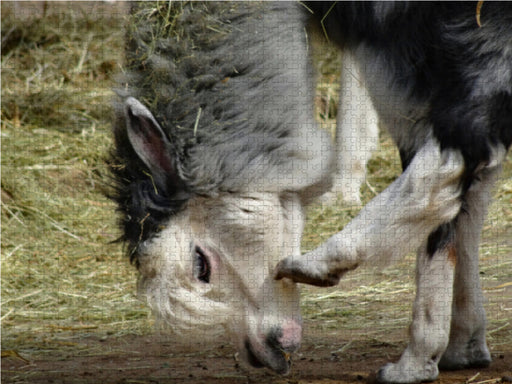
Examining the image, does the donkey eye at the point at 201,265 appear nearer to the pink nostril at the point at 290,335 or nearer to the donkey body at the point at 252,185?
the donkey body at the point at 252,185

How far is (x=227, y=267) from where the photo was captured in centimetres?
353

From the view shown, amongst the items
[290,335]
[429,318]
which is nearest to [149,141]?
[290,335]

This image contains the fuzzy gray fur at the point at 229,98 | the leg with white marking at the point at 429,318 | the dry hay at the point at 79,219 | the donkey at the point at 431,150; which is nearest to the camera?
the donkey at the point at 431,150

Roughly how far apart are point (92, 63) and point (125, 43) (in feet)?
16.6

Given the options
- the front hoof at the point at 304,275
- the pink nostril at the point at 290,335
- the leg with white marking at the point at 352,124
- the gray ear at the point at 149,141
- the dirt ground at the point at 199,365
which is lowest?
the dirt ground at the point at 199,365

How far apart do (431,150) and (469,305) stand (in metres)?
0.92

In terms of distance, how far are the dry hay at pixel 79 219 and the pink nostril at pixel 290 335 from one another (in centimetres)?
42

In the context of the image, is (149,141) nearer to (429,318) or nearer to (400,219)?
(400,219)

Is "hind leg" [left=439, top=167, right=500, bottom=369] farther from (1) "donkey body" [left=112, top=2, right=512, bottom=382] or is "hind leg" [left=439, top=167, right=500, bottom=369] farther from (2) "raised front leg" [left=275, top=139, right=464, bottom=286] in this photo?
(2) "raised front leg" [left=275, top=139, right=464, bottom=286]

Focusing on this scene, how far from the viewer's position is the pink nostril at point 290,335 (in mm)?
3510

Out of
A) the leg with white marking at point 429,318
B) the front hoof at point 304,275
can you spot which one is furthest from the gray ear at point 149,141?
the leg with white marking at point 429,318

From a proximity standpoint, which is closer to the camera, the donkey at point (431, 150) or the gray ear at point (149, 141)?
the donkey at point (431, 150)

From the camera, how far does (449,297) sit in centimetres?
332

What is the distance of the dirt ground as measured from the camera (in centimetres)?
361
